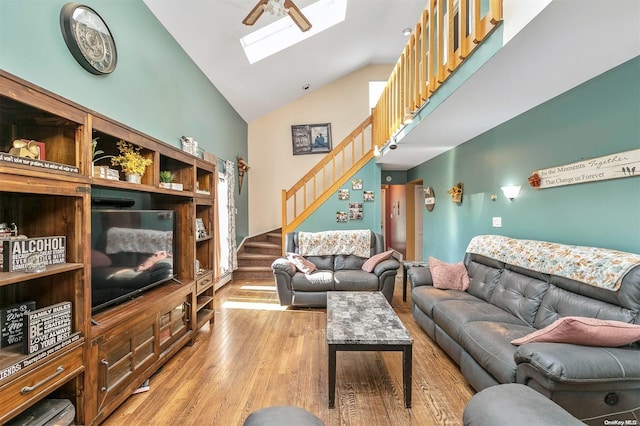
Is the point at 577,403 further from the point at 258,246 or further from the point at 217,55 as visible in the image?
the point at 258,246

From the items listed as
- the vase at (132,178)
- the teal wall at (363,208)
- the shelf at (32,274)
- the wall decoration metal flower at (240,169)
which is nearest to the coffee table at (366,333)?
the shelf at (32,274)

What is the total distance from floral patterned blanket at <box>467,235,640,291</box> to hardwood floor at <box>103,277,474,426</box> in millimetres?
1129

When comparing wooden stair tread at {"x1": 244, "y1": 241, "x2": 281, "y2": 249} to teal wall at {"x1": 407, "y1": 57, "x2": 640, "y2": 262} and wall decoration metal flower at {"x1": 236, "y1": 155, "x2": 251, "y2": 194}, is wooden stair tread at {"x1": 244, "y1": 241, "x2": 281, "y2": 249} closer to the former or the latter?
wall decoration metal flower at {"x1": 236, "y1": 155, "x2": 251, "y2": 194}

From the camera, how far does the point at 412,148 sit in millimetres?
4781

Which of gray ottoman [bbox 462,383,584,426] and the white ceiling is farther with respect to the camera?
the white ceiling

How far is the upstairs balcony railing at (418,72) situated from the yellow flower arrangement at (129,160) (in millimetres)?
2666

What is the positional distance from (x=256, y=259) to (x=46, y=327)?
15.0 ft

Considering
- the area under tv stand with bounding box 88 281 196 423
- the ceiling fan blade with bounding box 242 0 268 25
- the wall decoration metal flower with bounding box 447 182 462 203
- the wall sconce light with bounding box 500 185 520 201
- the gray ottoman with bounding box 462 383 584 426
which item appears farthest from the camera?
the wall decoration metal flower with bounding box 447 182 462 203

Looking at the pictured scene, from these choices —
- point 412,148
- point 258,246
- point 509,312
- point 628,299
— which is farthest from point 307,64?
point 628,299

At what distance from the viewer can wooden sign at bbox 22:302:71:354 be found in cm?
146

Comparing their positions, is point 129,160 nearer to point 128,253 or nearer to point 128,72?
point 128,253

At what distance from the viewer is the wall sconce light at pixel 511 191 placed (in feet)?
10.8

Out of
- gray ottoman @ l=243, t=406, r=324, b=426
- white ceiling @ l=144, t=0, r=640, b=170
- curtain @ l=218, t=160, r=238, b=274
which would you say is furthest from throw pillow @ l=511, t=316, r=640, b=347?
curtain @ l=218, t=160, r=238, b=274

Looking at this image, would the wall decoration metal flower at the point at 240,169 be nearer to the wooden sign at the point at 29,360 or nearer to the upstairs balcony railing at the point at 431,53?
the upstairs balcony railing at the point at 431,53
